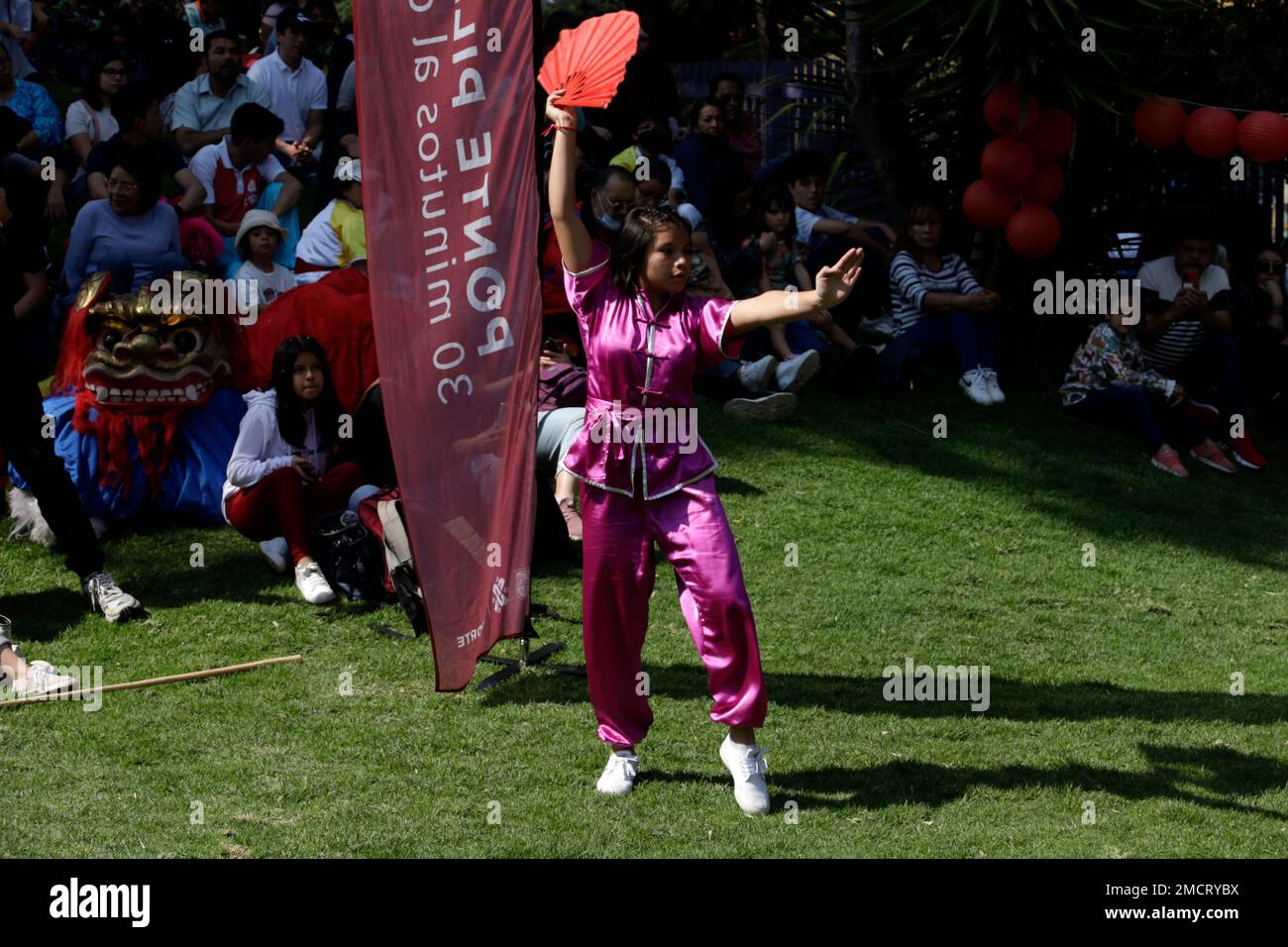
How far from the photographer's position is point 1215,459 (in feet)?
31.7

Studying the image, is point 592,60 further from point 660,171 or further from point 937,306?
point 937,306

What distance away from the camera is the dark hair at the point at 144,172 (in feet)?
27.2

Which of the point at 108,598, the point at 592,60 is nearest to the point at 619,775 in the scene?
the point at 592,60

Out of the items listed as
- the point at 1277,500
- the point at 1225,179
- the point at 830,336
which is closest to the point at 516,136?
the point at 830,336

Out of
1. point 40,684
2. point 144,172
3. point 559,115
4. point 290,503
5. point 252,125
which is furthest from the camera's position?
point 252,125

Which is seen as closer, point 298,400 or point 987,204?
point 298,400

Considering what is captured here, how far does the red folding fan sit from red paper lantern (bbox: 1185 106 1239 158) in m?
6.35

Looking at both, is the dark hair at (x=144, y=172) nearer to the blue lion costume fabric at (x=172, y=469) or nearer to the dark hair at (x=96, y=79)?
the blue lion costume fabric at (x=172, y=469)

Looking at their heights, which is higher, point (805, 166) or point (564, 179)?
point (564, 179)

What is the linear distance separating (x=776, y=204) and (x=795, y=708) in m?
4.88

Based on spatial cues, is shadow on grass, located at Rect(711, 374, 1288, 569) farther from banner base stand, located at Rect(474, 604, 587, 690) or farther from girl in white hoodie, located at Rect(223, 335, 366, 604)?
banner base stand, located at Rect(474, 604, 587, 690)

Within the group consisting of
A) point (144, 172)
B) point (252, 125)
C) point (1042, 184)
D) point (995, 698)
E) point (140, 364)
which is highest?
point (252, 125)

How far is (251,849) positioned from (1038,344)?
26.1 feet

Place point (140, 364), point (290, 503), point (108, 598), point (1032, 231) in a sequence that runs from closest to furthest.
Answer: point (108, 598), point (290, 503), point (140, 364), point (1032, 231)
